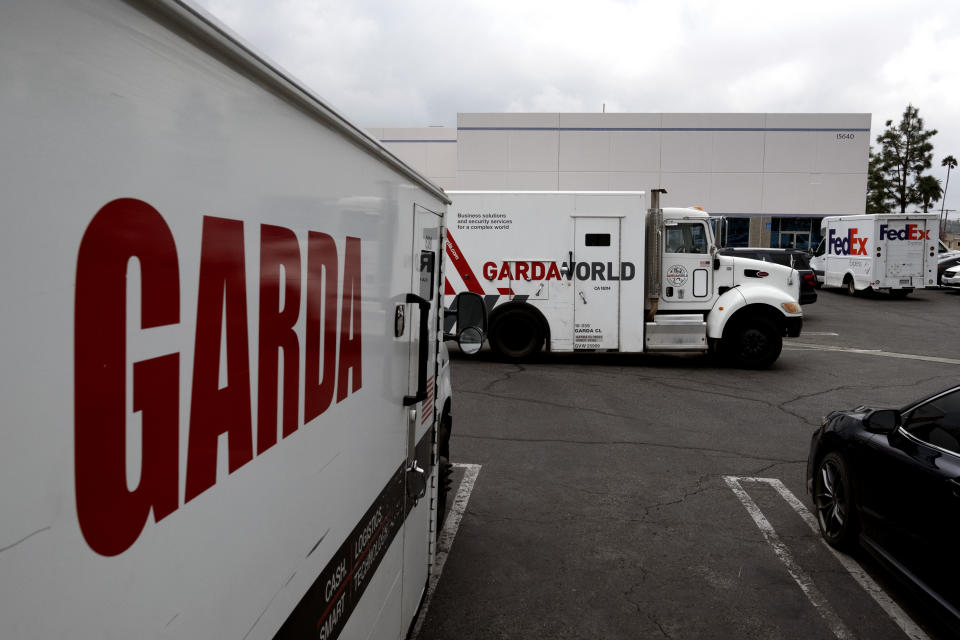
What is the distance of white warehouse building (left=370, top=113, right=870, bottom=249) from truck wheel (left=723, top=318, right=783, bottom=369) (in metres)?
25.8

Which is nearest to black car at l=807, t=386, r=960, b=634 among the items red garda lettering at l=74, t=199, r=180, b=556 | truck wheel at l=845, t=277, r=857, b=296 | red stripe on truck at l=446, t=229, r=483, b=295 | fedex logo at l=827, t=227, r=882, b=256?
red garda lettering at l=74, t=199, r=180, b=556

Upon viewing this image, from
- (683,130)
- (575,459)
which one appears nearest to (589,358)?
(575,459)

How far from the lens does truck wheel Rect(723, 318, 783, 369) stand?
1269 cm

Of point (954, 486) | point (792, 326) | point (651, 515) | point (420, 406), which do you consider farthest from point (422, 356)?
point (792, 326)

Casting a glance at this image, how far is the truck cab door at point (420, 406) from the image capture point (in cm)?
344

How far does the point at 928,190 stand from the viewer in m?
54.9

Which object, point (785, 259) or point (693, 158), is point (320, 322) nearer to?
point (785, 259)

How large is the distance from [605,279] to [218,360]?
11.4m

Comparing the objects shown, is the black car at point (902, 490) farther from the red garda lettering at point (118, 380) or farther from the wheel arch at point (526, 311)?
the wheel arch at point (526, 311)

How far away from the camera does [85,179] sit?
1081 millimetres

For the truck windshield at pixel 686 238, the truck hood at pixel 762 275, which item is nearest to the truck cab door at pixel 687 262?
the truck windshield at pixel 686 238

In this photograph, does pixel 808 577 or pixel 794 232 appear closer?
pixel 808 577

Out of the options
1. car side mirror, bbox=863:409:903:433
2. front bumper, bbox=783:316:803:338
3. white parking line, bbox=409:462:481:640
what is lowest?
white parking line, bbox=409:462:481:640

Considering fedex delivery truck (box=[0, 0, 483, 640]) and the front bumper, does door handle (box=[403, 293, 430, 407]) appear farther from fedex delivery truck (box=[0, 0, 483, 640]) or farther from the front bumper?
the front bumper
